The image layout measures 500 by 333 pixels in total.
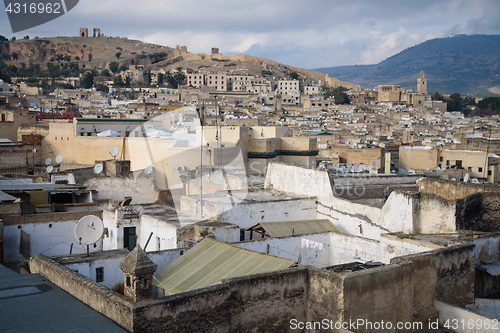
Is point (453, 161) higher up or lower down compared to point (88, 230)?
lower down

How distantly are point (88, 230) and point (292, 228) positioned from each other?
4.68 metres

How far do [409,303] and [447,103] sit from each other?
86.8 metres

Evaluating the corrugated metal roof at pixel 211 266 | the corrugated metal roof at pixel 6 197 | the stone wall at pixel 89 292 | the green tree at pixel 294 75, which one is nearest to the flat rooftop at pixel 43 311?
the stone wall at pixel 89 292

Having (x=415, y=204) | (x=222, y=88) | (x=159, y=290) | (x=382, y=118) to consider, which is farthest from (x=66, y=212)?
(x=222, y=88)

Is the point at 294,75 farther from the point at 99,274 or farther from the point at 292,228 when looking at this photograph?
the point at 99,274

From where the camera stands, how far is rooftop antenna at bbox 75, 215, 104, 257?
24.7 ft

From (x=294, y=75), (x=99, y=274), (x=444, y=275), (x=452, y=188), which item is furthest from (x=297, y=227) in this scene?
(x=294, y=75)

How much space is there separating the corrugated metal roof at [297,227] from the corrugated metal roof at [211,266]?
2.65m

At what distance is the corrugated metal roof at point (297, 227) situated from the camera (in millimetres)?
10484

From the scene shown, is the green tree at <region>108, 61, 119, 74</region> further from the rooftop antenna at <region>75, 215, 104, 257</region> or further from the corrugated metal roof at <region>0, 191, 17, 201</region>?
the rooftop antenna at <region>75, 215, 104, 257</region>

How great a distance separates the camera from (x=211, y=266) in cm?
738

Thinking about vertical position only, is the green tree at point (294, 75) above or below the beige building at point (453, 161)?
above

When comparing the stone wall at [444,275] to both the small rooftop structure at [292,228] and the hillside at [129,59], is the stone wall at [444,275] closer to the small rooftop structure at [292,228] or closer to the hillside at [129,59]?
the small rooftop structure at [292,228]

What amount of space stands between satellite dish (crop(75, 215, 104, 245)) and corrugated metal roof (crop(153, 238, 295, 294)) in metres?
1.15
